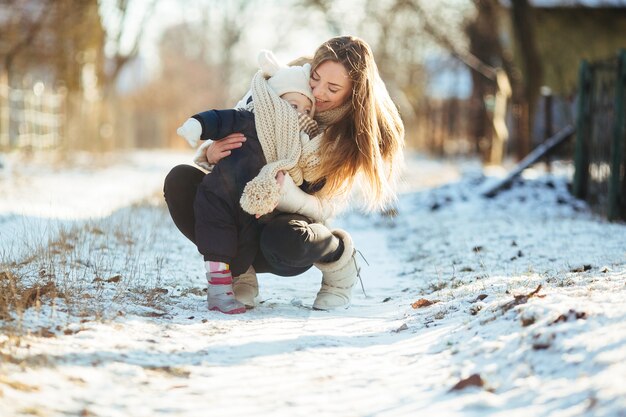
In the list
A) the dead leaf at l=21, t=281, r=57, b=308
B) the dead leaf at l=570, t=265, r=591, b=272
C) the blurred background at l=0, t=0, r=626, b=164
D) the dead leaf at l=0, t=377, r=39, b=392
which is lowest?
the dead leaf at l=0, t=377, r=39, b=392

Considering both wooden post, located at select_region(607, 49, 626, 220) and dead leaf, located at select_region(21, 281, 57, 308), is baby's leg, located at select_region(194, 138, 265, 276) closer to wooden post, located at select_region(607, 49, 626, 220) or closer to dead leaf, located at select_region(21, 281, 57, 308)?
dead leaf, located at select_region(21, 281, 57, 308)

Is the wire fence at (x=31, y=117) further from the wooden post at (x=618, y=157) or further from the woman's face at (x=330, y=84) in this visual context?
the woman's face at (x=330, y=84)

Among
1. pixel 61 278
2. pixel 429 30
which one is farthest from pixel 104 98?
pixel 61 278

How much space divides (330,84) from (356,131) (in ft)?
0.89

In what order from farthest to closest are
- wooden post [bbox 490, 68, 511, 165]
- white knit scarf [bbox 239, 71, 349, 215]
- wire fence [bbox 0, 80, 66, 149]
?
wire fence [bbox 0, 80, 66, 149]
wooden post [bbox 490, 68, 511, 165]
white knit scarf [bbox 239, 71, 349, 215]

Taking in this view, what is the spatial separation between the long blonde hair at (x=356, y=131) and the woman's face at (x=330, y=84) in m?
0.03

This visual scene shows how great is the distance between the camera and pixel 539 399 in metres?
2.45

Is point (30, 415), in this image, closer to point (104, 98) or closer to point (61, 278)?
point (61, 278)

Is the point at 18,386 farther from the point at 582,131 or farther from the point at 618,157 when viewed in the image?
the point at 582,131

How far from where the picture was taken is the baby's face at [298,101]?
156 inches

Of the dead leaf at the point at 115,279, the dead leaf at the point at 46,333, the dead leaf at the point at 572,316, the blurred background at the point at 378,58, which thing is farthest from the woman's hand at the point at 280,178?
the blurred background at the point at 378,58

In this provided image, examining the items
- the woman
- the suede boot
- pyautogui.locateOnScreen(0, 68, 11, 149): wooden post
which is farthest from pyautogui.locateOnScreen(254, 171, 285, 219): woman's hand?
pyautogui.locateOnScreen(0, 68, 11, 149): wooden post

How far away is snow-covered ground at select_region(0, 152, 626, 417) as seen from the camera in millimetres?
2527

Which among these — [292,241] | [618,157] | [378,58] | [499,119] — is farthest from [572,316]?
[378,58]
